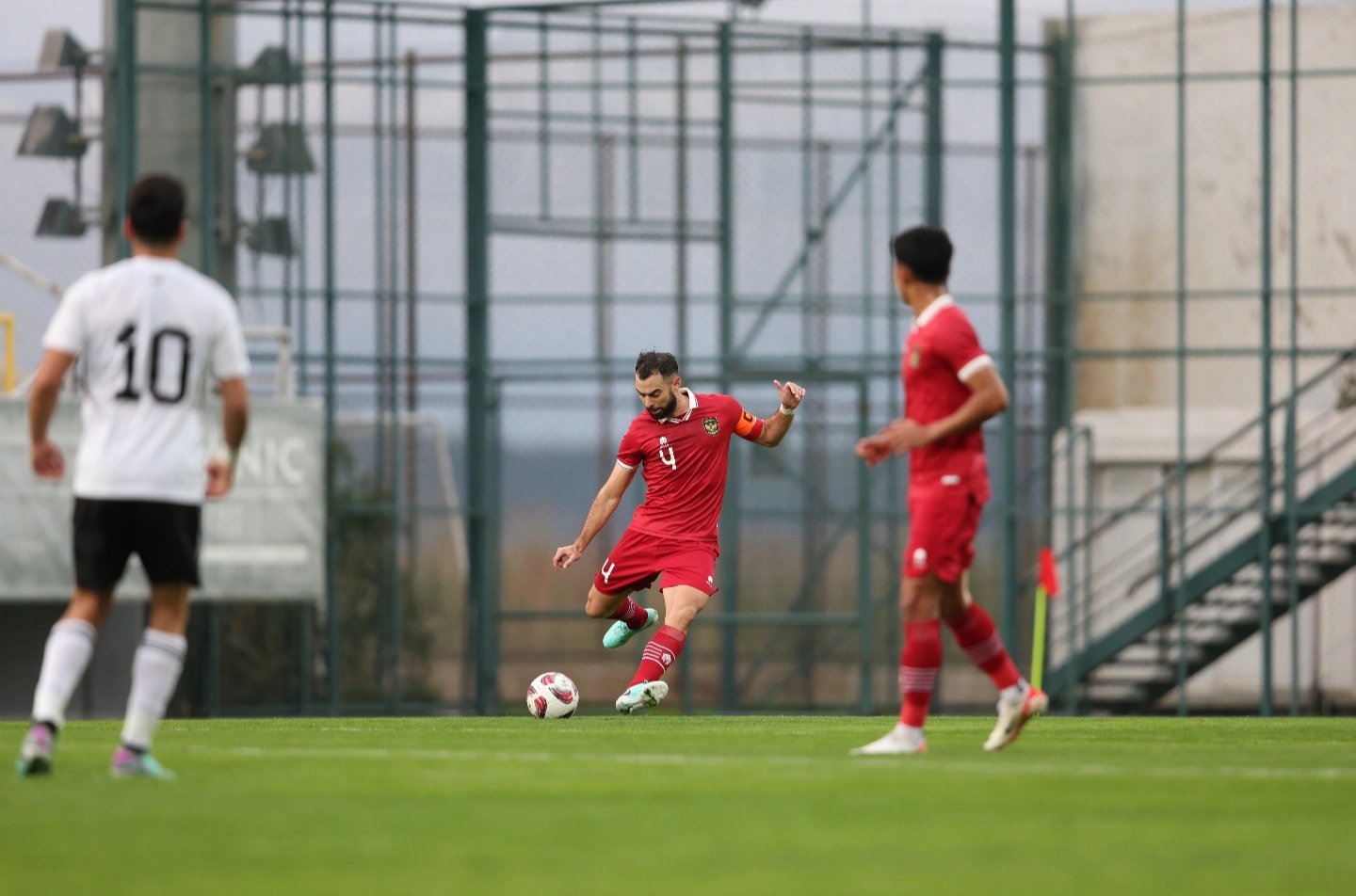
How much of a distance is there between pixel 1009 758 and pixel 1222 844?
106 inches

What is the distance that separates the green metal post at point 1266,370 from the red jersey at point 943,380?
11919 mm

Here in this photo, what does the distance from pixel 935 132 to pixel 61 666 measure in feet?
50.5

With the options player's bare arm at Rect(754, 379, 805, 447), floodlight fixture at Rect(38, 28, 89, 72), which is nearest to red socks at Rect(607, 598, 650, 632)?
player's bare arm at Rect(754, 379, 805, 447)

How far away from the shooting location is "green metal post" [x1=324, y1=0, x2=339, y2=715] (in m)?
21.0

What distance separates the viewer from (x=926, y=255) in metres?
8.09

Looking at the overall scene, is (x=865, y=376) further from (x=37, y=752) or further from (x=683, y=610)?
(x=37, y=752)

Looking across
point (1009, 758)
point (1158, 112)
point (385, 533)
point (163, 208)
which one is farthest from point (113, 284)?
point (1158, 112)

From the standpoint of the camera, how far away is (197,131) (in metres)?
21.3

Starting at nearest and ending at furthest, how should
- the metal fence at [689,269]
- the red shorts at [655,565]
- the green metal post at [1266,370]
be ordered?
the red shorts at [655,565], the green metal post at [1266,370], the metal fence at [689,269]

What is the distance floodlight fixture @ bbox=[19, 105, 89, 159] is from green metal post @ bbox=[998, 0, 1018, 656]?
9068 mm

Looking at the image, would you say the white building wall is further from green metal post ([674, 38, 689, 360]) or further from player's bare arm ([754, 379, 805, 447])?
player's bare arm ([754, 379, 805, 447])

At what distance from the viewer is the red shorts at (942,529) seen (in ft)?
25.9

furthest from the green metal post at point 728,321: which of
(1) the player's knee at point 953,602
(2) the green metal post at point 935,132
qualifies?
(1) the player's knee at point 953,602

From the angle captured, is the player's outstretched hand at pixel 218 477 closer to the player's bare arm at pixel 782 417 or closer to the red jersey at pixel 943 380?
the red jersey at pixel 943 380
